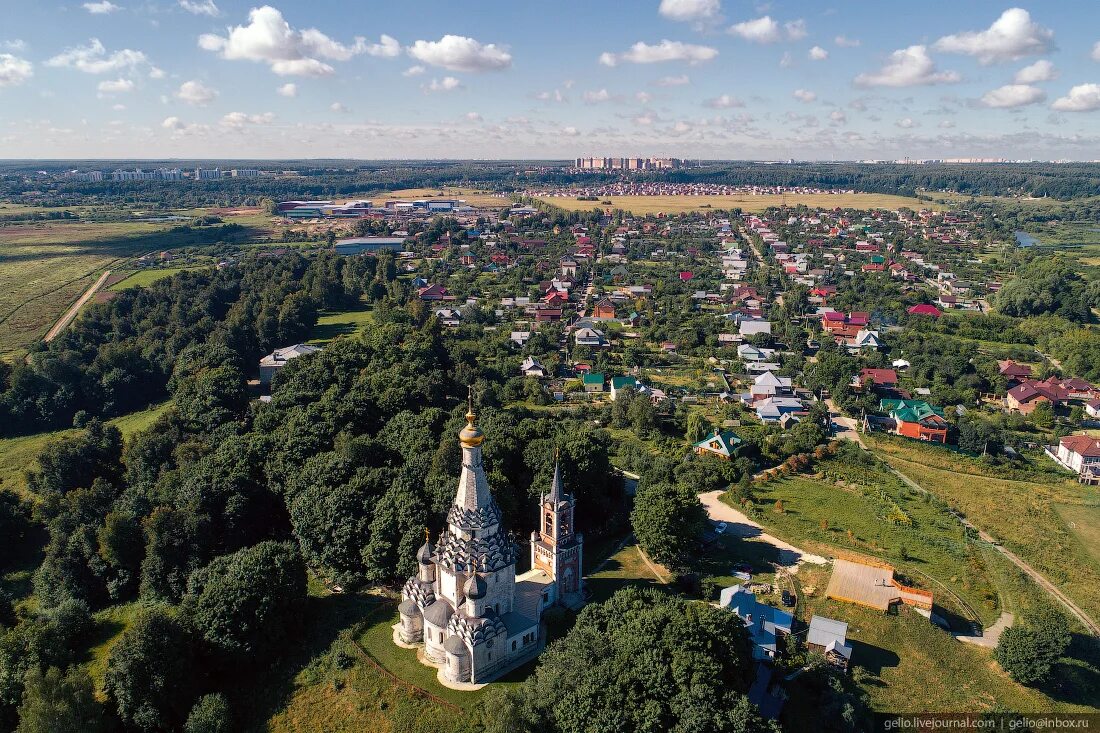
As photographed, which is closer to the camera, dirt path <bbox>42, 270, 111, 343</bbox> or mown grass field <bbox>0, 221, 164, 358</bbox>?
dirt path <bbox>42, 270, 111, 343</bbox>

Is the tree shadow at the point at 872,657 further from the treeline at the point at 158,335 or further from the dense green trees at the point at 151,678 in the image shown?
the treeline at the point at 158,335

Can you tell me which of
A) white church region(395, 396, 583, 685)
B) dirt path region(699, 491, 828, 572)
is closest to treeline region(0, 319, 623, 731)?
white church region(395, 396, 583, 685)

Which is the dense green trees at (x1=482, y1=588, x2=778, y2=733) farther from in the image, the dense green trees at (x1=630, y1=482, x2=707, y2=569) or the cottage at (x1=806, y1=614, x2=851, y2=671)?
the dense green trees at (x1=630, y1=482, x2=707, y2=569)

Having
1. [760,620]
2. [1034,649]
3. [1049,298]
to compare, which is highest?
[1049,298]

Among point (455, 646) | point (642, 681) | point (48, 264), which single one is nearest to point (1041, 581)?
point (642, 681)

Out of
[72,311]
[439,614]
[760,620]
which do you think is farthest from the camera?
[72,311]

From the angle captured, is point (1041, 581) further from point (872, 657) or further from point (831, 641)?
point (831, 641)

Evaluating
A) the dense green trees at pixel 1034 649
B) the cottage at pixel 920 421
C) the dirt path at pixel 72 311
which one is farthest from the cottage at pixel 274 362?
the dense green trees at pixel 1034 649

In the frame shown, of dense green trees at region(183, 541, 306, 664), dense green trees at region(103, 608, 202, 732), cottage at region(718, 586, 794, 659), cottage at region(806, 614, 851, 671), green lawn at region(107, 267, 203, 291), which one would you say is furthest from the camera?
green lawn at region(107, 267, 203, 291)
